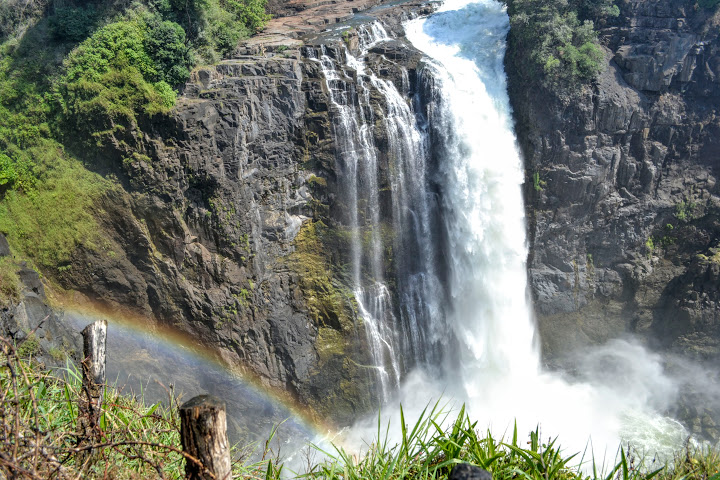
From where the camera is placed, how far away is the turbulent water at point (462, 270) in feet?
55.1

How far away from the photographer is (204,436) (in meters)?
3.20

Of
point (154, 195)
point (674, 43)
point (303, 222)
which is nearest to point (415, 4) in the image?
point (674, 43)

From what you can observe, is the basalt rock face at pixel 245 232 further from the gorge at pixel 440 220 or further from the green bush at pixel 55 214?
the green bush at pixel 55 214

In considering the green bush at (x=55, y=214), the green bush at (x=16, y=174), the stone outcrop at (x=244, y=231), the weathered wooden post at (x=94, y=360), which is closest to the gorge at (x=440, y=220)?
the stone outcrop at (x=244, y=231)

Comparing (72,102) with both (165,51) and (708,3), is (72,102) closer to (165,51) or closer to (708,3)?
(165,51)

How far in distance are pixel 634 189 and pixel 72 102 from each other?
1986cm

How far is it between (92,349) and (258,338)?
11260 millimetres

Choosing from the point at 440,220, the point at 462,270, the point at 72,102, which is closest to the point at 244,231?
the point at 72,102

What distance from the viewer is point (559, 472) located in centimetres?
454

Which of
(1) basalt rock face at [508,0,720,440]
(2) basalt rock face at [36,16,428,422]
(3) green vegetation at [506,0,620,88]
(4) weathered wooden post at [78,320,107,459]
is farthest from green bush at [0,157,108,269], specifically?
(3) green vegetation at [506,0,620,88]

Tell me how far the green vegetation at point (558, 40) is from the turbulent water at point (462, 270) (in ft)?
3.78

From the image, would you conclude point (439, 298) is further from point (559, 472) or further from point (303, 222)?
point (559, 472)

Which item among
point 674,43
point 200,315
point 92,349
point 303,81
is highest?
point 674,43

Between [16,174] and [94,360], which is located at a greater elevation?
[16,174]
